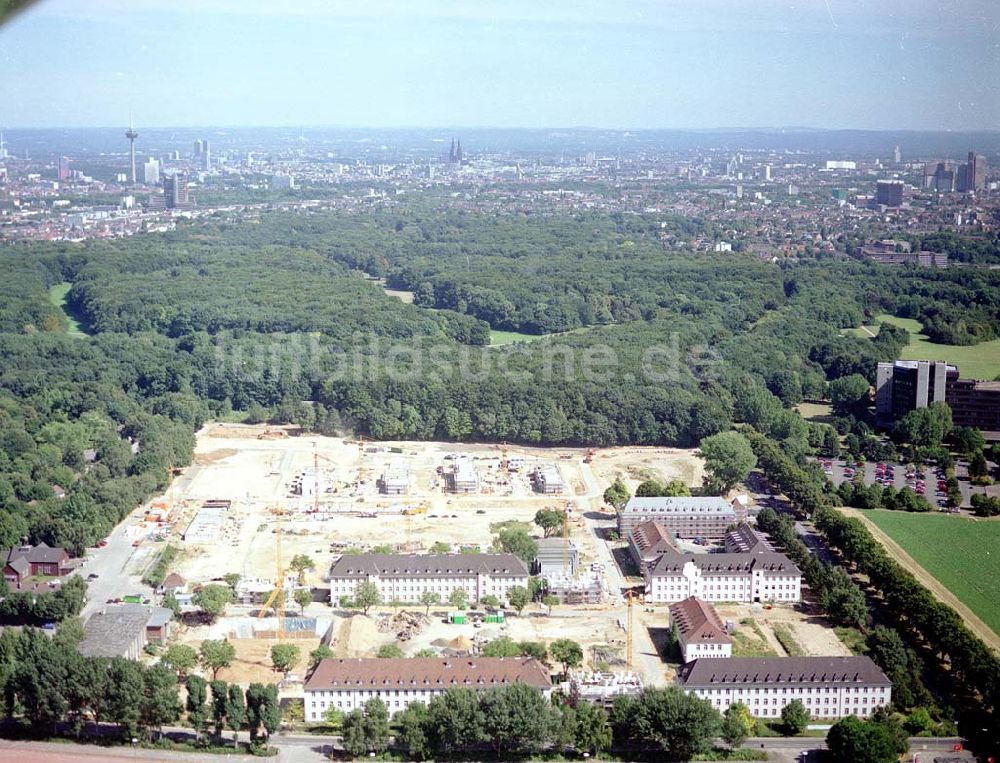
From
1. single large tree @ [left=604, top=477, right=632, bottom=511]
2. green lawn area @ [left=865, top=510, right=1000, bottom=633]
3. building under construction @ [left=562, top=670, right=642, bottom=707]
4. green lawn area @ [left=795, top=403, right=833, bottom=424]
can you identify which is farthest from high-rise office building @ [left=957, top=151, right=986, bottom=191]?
building under construction @ [left=562, top=670, right=642, bottom=707]

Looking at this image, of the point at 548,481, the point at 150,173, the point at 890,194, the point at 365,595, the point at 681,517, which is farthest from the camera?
the point at 150,173

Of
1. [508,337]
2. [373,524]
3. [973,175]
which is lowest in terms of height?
[373,524]

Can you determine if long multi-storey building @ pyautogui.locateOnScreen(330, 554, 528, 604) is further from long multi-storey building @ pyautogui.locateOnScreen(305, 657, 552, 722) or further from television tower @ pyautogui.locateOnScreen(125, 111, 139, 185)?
television tower @ pyautogui.locateOnScreen(125, 111, 139, 185)

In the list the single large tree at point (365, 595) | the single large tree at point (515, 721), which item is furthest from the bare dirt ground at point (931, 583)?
the single large tree at point (365, 595)

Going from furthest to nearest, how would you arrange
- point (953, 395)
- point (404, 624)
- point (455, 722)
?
1. point (953, 395)
2. point (404, 624)
3. point (455, 722)

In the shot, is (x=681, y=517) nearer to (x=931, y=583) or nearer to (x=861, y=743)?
(x=931, y=583)

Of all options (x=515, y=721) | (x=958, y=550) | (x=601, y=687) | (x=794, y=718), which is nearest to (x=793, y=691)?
(x=794, y=718)

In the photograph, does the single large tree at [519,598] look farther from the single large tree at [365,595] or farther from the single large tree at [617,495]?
the single large tree at [617,495]

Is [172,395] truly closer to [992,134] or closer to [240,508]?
[240,508]

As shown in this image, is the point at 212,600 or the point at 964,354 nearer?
the point at 212,600
